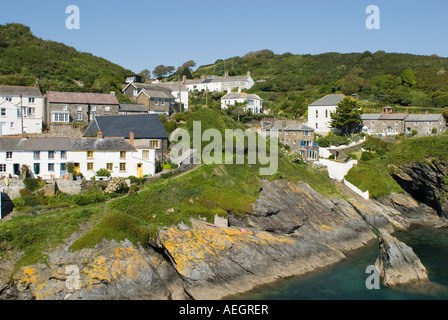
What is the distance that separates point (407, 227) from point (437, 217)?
244 inches

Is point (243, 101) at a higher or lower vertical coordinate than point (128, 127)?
higher

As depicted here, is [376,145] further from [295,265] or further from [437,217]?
[295,265]

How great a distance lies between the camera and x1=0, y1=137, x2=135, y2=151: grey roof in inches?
1372

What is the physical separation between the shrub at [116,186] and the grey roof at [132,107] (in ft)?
62.9

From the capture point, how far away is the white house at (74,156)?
34.6 meters

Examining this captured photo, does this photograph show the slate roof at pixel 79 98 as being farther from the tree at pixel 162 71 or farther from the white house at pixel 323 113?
the tree at pixel 162 71

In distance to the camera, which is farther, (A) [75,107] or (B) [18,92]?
(A) [75,107]

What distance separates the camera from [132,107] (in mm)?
52281

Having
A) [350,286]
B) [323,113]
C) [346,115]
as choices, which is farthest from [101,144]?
[323,113]

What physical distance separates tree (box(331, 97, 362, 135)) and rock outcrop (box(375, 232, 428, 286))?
104ft

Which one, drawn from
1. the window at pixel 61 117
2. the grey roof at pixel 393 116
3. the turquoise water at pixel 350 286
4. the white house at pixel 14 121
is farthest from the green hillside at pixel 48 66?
the grey roof at pixel 393 116

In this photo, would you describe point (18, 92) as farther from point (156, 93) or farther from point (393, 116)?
point (393, 116)

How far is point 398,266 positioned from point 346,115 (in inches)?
1351

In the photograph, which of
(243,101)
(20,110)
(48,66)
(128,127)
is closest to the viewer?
(128,127)
